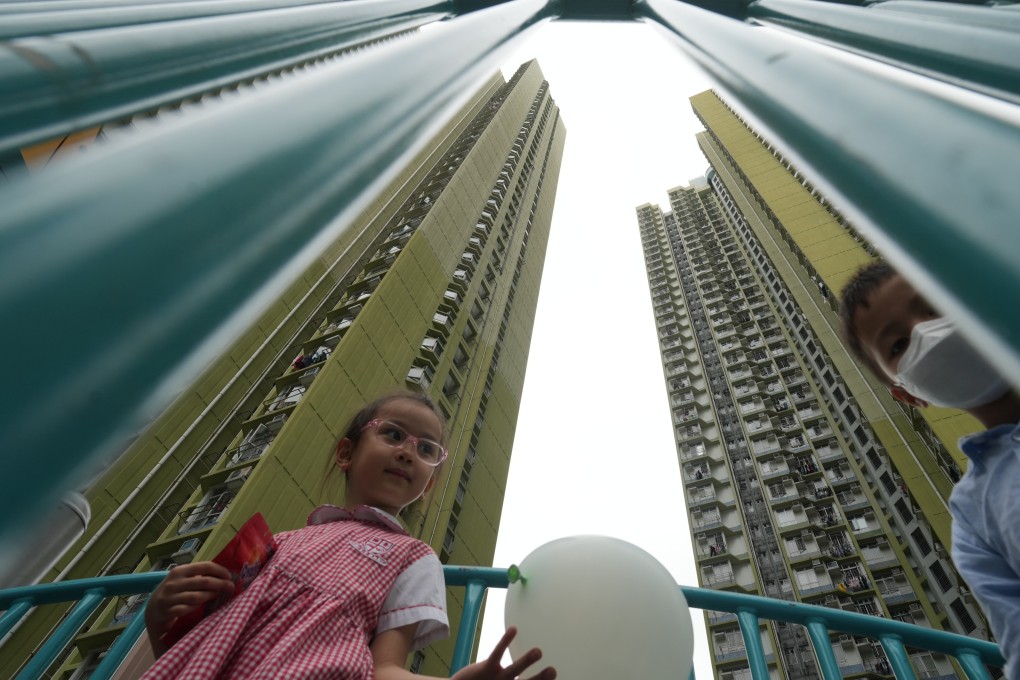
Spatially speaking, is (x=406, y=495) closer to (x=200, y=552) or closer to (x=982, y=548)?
(x=982, y=548)

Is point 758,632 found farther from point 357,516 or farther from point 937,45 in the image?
point 937,45

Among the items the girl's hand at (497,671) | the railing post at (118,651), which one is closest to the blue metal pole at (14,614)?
the railing post at (118,651)

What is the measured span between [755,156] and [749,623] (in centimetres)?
2832

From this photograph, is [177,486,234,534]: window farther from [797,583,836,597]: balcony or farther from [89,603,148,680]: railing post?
[797,583,836,597]: balcony

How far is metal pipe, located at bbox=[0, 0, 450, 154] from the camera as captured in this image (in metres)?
0.39

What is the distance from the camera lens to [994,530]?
49.0 inches

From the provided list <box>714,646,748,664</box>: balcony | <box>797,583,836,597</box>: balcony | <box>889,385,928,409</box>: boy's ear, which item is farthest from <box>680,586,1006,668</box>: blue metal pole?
<box>714,646,748,664</box>: balcony

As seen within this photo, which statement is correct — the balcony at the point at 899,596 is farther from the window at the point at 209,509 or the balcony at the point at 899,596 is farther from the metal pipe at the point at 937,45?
the metal pipe at the point at 937,45

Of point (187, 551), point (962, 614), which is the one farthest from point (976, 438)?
point (962, 614)

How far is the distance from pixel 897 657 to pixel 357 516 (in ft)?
4.82

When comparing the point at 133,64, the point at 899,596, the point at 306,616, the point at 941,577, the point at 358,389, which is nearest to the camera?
the point at 133,64

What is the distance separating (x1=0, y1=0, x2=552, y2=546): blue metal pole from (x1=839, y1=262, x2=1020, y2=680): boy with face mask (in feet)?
4.59

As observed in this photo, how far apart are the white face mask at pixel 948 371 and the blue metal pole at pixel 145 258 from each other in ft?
4.52

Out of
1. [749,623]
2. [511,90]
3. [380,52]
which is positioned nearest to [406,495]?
[749,623]
